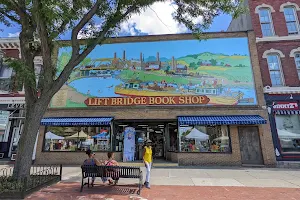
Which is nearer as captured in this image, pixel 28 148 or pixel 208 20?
pixel 28 148

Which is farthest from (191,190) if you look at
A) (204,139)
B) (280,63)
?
(280,63)

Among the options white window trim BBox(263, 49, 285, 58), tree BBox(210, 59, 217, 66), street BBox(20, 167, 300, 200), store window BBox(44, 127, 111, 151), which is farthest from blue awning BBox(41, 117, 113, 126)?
white window trim BBox(263, 49, 285, 58)

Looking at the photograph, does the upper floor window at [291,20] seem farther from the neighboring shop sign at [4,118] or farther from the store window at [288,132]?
the neighboring shop sign at [4,118]

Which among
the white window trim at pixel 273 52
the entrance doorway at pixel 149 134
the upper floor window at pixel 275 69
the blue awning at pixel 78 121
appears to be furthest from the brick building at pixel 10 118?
the upper floor window at pixel 275 69

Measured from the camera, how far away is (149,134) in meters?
17.8

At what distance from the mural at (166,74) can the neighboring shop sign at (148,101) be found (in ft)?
0.44

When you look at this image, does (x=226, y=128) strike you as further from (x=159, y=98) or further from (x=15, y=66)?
(x=15, y=66)

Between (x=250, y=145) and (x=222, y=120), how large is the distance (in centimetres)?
280

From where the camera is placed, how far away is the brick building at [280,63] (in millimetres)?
13469

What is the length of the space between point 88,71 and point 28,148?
31.6 feet

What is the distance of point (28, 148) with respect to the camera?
7.07 meters

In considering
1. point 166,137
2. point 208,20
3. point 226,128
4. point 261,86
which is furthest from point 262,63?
point 166,137

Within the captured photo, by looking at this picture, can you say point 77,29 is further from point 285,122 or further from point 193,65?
point 285,122

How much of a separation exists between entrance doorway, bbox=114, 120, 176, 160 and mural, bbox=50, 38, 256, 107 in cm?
240
